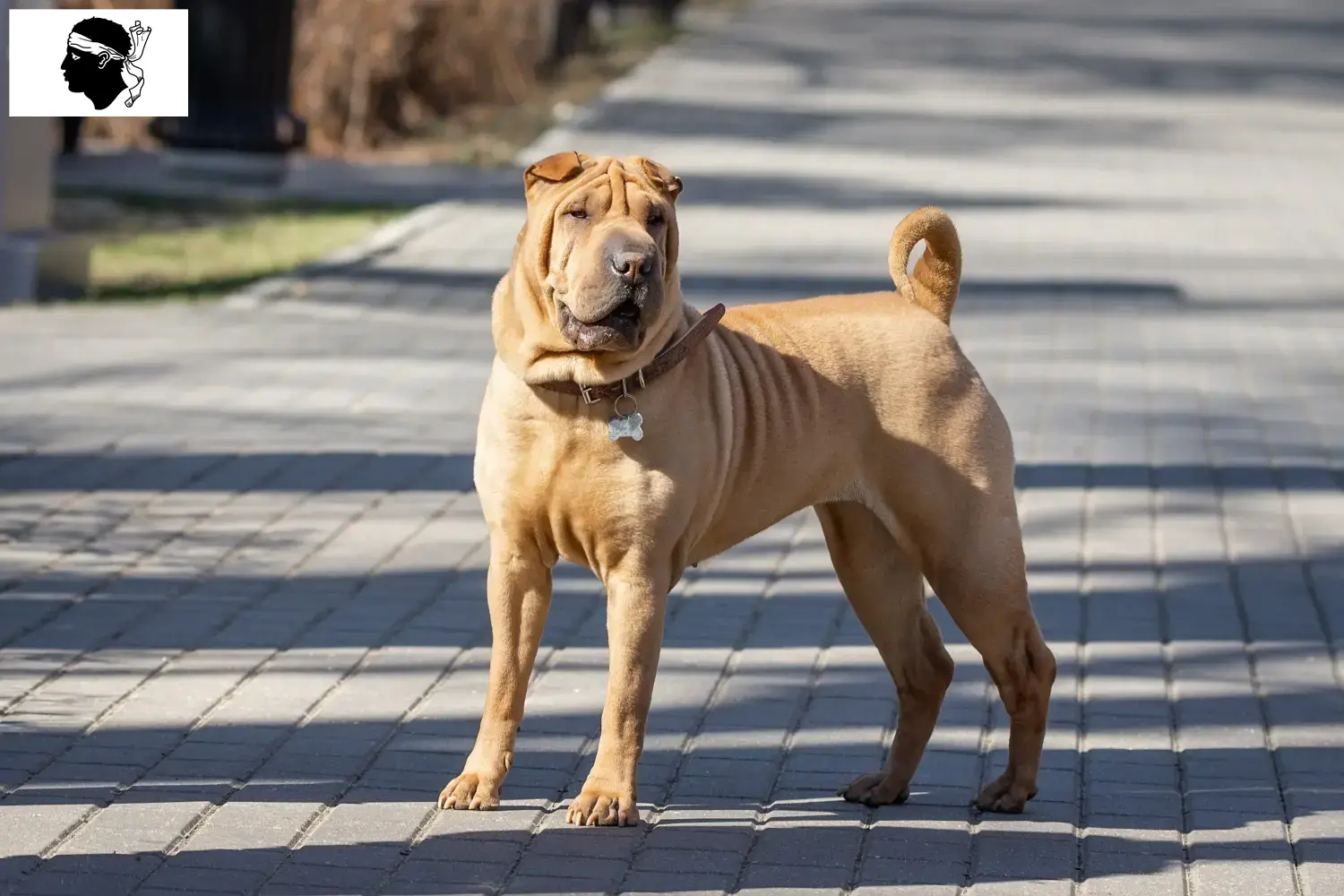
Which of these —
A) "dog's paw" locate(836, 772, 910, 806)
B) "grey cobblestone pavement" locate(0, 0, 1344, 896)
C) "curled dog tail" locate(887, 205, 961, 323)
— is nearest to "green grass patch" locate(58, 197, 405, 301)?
"grey cobblestone pavement" locate(0, 0, 1344, 896)

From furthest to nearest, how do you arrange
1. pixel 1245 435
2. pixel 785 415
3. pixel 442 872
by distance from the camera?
pixel 1245 435, pixel 785 415, pixel 442 872

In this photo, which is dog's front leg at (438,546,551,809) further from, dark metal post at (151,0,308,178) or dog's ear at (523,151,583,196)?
dark metal post at (151,0,308,178)

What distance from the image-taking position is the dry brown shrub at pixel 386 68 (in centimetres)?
2027

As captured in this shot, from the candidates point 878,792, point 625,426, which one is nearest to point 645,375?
point 625,426

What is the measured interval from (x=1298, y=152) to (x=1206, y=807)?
16.6m

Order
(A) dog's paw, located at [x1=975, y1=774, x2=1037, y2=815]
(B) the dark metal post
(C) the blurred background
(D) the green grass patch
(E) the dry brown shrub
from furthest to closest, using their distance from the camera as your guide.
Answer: (E) the dry brown shrub < (B) the dark metal post < (C) the blurred background < (D) the green grass patch < (A) dog's paw, located at [x1=975, y1=774, x2=1037, y2=815]

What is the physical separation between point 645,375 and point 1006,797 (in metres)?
1.41

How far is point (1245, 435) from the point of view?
9.43m

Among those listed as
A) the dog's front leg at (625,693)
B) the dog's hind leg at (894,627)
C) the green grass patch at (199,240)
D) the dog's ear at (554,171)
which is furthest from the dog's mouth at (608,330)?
the green grass patch at (199,240)

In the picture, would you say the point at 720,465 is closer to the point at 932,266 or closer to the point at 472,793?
the point at 932,266

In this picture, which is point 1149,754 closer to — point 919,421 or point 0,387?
point 919,421

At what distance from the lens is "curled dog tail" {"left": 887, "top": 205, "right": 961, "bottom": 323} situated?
190 inches

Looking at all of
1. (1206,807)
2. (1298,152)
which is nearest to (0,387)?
(1206,807)

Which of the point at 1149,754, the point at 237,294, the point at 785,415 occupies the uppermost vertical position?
the point at 785,415
